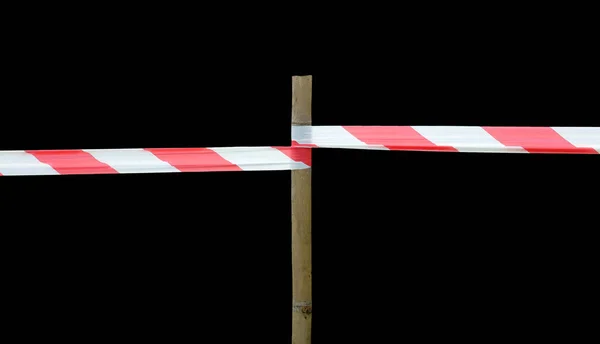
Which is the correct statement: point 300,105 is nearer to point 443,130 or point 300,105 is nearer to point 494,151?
point 443,130

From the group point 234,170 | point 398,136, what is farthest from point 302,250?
point 398,136

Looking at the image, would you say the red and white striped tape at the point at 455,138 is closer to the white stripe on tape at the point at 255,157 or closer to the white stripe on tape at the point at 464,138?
the white stripe on tape at the point at 464,138

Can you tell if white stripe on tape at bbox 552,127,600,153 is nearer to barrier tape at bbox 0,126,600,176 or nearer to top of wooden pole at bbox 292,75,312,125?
barrier tape at bbox 0,126,600,176

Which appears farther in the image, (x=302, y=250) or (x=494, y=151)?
(x=302, y=250)

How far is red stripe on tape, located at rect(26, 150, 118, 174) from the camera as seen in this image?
4344mm

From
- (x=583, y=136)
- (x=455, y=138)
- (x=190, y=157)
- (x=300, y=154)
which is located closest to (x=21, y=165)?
(x=190, y=157)

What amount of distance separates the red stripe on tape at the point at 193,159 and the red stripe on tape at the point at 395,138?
75 cm

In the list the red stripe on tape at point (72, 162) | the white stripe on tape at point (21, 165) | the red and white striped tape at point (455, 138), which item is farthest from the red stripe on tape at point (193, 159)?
the white stripe on tape at point (21, 165)

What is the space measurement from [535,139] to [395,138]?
74 cm

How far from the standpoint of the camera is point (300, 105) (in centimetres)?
429

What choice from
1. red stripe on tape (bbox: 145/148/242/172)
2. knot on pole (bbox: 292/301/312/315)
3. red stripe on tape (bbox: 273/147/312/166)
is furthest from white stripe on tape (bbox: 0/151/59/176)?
knot on pole (bbox: 292/301/312/315)

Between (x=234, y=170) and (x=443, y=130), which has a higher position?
(x=443, y=130)

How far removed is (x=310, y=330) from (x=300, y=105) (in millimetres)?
1337

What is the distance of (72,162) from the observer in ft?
14.3
